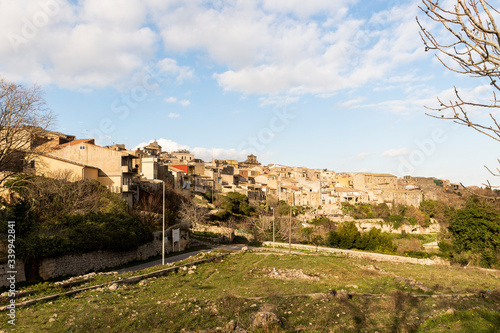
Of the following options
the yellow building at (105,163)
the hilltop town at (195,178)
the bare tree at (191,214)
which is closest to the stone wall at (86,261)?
the hilltop town at (195,178)

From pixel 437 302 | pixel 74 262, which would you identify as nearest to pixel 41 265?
pixel 74 262

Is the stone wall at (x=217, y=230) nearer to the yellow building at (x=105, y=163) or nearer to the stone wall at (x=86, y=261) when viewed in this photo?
the yellow building at (x=105, y=163)

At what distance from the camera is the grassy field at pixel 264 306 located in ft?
33.8

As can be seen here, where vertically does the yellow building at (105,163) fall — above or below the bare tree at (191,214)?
above

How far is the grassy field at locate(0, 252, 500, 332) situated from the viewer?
10.3m

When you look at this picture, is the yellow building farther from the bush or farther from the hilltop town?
the bush

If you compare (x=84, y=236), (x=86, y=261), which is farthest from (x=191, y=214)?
(x=84, y=236)

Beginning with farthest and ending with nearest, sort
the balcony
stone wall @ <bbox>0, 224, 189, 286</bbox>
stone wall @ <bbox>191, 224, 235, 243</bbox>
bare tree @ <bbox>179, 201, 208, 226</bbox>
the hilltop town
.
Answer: bare tree @ <bbox>179, 201, 208, 226</bbox>
stone wall @ <bbox>191, 224, 235, 243</bbox>
the balcony
the hilltop town
stone wall @ <bbox>0, 224, 189, 286</bbox>

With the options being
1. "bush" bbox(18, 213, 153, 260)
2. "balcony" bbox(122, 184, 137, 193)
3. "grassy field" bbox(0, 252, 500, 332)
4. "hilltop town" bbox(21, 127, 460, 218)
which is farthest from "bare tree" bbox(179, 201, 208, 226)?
"grassy field" bbox(0, 252, 500, 332)

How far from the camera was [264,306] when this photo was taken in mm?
12719

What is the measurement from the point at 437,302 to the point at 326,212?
62.0 m

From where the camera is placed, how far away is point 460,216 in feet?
118

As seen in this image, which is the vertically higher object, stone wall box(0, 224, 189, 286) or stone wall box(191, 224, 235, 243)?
stone wall box(0, 224, 189, 286)

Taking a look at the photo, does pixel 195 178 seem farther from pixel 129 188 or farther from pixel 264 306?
pixel 264 306
